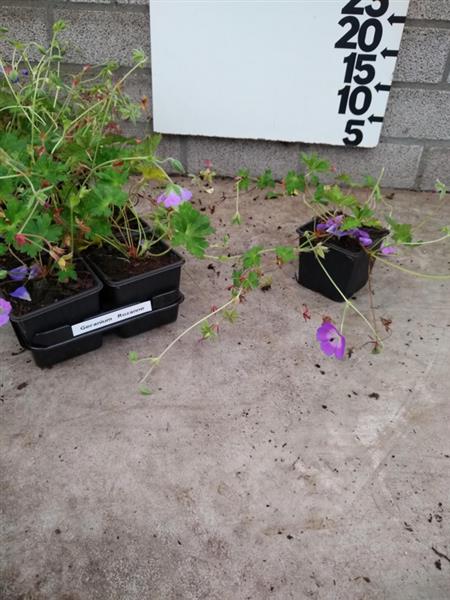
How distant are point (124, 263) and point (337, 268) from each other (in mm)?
547

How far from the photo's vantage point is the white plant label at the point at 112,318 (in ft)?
3.79

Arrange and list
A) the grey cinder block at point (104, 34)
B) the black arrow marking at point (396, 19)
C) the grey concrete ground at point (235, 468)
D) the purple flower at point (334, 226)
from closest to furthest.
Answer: the grey concrete ground at point (235, 468) < the purple flower at point (334, 226) < the black arrow marking at point (396, 19) < the grey cinder block at point (104, 34)

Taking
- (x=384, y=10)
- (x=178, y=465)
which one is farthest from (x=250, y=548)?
(x=384, y=10)

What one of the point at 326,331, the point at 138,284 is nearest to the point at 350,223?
the point at 326,331

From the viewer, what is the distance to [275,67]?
1794 mm

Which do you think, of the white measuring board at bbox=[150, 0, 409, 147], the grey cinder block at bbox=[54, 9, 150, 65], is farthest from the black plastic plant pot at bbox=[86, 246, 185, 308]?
the grey cinder block at bbox=[54, 9, 150, 65]

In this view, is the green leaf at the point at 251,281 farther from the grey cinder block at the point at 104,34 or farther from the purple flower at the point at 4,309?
the grey cinder block at the point at 104,34

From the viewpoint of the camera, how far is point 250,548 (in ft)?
2.91

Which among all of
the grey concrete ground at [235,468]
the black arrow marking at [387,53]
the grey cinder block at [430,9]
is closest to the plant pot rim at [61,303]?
the grey concrete ground at [235,468]

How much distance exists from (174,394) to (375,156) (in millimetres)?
1324

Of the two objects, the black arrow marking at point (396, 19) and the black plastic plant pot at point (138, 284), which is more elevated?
the black arrow marking at point (396, 19)

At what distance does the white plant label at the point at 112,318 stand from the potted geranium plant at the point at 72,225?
0.01 m

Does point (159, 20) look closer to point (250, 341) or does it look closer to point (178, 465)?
point (250, 341)

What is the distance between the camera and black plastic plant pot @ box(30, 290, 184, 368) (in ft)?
3.72
